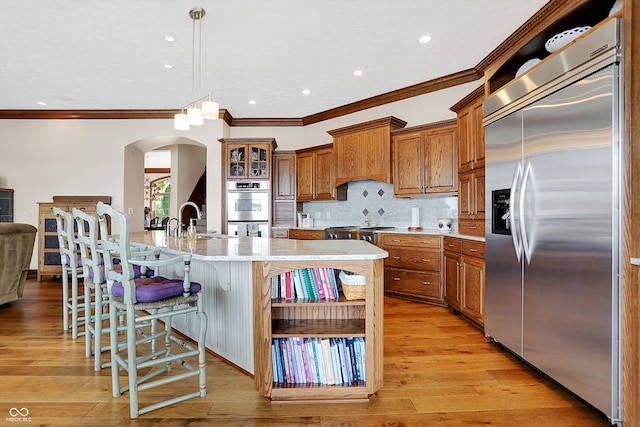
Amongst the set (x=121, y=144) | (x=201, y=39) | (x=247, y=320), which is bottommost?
(x=247, y=320)

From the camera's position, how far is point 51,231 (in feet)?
17.7

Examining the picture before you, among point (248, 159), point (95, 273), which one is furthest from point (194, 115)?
point (248, 159)

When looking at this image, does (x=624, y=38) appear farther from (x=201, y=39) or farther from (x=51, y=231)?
(x=51, y=231)

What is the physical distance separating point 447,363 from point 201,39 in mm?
3601

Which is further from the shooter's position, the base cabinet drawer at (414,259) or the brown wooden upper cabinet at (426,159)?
the brown wooden upper cabinet at (426,159)

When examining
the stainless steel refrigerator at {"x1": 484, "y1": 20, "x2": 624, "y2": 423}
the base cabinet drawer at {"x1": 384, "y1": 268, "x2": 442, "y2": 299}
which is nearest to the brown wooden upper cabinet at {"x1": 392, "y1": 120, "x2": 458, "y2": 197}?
the base cabinet drawer at {"x1": 384, "y1": 268, "x2": 442, "y2": 299}

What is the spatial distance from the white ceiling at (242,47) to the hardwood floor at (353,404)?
9.16ft

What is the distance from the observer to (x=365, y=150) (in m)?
4.89

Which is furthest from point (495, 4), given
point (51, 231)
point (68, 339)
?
point (51, 231)

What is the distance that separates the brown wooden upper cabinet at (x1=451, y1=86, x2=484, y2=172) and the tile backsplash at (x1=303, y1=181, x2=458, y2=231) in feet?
2.70

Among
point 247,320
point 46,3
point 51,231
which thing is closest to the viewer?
point 247,320

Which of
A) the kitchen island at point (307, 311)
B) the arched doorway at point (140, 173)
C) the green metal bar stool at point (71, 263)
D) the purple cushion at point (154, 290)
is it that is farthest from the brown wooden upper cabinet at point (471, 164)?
the arched doorway at point (140, 173)

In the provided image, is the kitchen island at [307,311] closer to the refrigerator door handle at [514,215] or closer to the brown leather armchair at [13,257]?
the refrigerator door handle at [514,215]

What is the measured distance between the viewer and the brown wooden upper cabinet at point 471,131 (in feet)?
11.2
